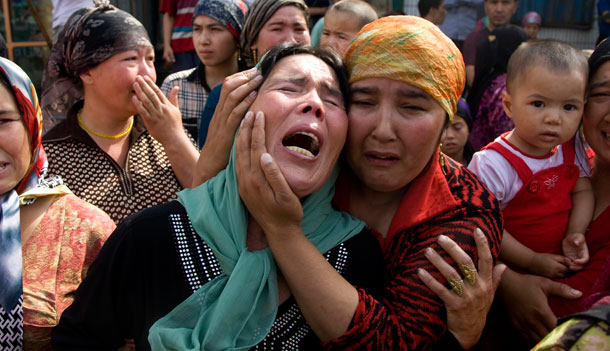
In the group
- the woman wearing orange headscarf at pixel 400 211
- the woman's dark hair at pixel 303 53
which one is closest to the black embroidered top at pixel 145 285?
the woman wearing orange headscarf at pixel 400 211

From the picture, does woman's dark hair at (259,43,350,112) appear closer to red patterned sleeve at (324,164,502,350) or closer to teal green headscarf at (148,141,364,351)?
teal green headscarf at (148,141,364,351)

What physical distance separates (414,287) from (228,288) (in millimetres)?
642

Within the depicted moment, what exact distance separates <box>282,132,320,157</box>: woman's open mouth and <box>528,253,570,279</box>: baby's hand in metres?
1.28

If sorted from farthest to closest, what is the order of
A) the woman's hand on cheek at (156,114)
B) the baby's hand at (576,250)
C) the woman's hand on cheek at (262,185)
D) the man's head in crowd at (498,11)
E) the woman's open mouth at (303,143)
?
the man's head in crowd at (498,11)
the woman's hand on cheek at (156,114)
the baby's hand at (576,250)
the woman's open mouth at (303,143)
the woman's hand on cheek at (262,185)

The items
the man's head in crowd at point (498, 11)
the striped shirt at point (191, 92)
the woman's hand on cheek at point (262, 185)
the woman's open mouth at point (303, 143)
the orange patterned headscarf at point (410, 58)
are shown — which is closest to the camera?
the woman's hand on cheek at point (262, 185)

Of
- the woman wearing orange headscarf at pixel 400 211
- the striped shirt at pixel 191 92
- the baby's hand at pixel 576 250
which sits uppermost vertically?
the woman wearing orange headscarf at pixel 400 211

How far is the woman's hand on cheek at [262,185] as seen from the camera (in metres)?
1.74

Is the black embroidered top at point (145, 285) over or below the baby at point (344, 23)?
below

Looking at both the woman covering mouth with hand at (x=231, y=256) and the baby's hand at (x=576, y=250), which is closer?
the woman covering mouth with hand at (x=231, y=256)

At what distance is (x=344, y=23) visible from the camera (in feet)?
13.8

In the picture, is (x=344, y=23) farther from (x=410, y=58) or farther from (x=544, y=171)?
(x=410, y=58)

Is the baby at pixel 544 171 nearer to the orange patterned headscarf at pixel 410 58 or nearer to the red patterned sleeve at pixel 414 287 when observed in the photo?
the red patterned sleeve at pixel 414 287

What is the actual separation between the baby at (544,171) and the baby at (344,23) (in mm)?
1681

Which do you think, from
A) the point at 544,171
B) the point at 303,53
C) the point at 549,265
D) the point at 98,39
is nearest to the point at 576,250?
the point at 549,265
